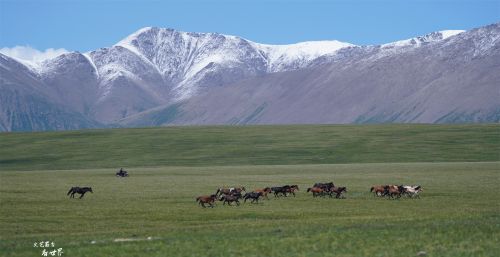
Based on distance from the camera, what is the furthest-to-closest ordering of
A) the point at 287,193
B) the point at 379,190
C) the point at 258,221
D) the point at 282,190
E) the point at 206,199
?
the point at 287,193
the point at 282,190
the point at 379,190
the point at 206,199
the point at 258,221

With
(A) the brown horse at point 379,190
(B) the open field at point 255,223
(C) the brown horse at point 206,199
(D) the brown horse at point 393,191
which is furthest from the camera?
(A) the brown horse at point 379,190

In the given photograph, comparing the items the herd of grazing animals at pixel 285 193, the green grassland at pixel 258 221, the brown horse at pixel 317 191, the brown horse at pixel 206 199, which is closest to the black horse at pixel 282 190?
the herd of grazing animals at pixel 285 193

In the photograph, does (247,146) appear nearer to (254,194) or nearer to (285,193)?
(285,193)

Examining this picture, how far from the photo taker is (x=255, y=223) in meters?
36.7

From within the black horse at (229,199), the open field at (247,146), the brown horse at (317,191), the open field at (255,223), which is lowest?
the open field at (255,223)

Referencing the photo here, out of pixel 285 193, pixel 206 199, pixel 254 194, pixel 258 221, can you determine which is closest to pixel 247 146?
pixel 285 193

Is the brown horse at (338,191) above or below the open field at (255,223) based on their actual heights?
above

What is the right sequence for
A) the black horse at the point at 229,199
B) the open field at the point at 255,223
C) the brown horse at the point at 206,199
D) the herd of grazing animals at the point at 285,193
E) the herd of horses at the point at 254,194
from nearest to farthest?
the open field at the point at 255,223, the brown horse at the point at 206,199, the herd of horses at the point at 254,194, the black horse at the point at 229,199, the herd of grazing animals at the point at 285,193

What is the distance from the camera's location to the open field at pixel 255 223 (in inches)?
1049

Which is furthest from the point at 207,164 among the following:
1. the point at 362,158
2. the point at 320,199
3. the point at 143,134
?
the point at 320,199

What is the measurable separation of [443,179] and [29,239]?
47.3 meters

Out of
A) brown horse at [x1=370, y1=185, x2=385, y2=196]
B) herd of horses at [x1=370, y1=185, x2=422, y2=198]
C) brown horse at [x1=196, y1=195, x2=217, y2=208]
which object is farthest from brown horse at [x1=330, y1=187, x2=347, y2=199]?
brown horse at [x1=196, y1=195, x2=217, y2=208]

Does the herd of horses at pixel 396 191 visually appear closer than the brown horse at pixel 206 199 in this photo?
No

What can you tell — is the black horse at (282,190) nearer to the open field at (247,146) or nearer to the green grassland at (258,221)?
the green grassland at (258,221)
